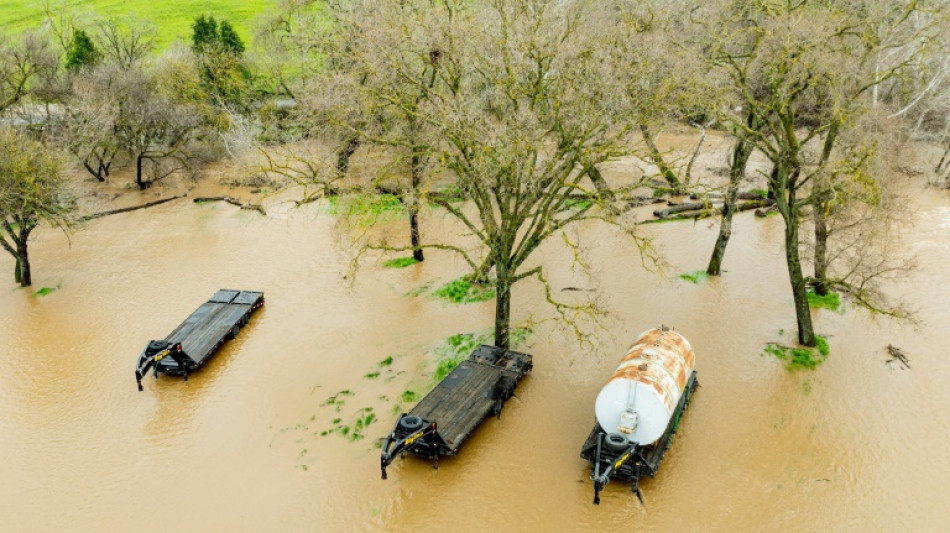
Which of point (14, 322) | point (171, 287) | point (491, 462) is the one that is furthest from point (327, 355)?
point (14, 322)

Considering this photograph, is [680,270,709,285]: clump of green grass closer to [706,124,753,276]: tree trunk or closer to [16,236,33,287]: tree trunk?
[706,124,753,276]: tree trunk

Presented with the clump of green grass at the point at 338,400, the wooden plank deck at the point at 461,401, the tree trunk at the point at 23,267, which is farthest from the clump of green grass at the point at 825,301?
the tree trunk at the point at 23,267

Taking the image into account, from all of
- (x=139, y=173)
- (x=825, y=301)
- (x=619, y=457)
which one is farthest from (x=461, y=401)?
(x=139, y=173)

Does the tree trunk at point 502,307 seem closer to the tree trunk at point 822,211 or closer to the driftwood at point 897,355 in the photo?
the tree trunk at point 822,211

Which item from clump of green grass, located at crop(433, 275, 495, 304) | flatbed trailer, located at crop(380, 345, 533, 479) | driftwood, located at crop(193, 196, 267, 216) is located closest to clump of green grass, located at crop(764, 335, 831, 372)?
flatbed trailer, located at crop(380, 345, 533, 479)

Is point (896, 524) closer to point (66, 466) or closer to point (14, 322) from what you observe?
point (66, 466)

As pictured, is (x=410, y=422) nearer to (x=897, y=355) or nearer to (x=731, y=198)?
(x=731, y=198)

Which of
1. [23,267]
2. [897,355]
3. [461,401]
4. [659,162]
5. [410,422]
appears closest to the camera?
[410,422]
